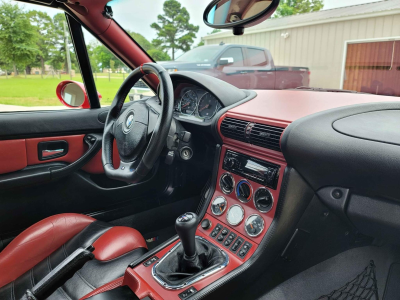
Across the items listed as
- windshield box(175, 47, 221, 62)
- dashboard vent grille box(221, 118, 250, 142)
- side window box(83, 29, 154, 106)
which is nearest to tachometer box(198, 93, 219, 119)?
dashboard vent grille box(221, 118, 250, 142)

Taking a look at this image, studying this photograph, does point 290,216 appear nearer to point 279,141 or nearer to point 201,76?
point 279,141

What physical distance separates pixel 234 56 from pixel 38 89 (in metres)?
1.79

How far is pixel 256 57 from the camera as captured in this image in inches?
106

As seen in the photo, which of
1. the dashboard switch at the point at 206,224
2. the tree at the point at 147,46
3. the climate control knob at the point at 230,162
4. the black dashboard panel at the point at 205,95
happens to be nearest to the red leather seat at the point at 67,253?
the dashboard switch at the point at 206,224

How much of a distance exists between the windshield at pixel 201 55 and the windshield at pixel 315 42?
0.64m

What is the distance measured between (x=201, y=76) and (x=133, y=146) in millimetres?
565

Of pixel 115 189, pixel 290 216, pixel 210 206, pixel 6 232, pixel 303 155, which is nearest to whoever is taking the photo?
pixel 303 155

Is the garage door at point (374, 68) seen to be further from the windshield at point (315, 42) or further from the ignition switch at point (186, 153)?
the ignition switch at point (186, 153)

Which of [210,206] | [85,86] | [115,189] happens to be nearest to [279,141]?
[210,206]

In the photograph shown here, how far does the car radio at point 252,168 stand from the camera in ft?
4.47

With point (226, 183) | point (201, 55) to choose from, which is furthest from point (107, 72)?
point (201, 55)

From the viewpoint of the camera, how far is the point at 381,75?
167 cm

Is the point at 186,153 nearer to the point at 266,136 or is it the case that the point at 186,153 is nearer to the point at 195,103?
the point at 195,103

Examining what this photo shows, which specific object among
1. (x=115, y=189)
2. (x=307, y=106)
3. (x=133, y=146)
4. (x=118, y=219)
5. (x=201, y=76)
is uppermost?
(x=201, y=76)
